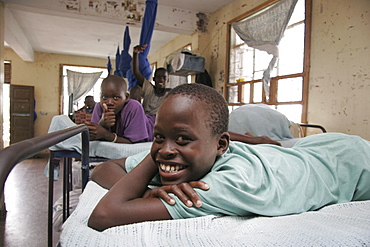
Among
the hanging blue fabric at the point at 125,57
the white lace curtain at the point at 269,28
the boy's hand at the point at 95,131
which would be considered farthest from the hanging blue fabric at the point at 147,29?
the boy's hand at the point at 95,131

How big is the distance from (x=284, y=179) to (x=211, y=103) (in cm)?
32

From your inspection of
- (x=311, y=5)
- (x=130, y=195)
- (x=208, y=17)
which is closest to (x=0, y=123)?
(x=208, y=17)

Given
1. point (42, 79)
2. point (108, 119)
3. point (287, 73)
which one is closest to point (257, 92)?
point (287, 73)

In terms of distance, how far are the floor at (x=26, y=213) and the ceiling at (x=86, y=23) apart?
2836 mm

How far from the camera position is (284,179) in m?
0.83

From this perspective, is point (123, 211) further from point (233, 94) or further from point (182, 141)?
point (233, 94)

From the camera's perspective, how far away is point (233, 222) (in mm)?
711

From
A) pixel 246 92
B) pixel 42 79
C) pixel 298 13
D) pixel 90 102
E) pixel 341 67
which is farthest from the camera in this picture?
pixel 42 79

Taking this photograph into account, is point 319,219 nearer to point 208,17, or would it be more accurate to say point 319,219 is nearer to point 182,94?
point 182,94

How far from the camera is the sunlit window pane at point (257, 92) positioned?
4059mm

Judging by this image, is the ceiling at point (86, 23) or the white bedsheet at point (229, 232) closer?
the white bedsheet at point (229, 232)

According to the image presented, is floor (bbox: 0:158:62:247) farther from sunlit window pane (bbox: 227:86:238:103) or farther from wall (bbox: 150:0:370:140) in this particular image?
sunlit window pane (bbox: 227:86:238:103)

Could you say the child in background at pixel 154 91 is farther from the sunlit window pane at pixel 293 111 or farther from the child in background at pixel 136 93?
the sunlit window pane at pixel 293 111

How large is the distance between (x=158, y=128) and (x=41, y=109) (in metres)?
9.27
